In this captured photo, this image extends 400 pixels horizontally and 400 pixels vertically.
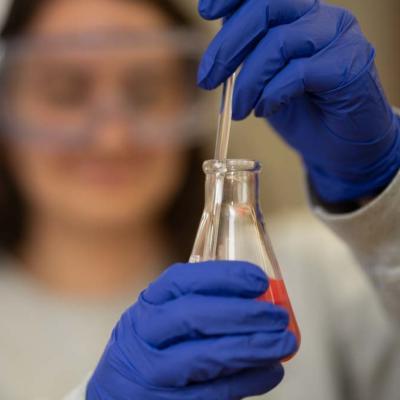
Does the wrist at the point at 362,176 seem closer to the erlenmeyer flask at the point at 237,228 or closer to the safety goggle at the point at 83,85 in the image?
the erlenmeyer flask at the point at 237,228

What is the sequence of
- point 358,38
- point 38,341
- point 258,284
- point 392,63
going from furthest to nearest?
point 392,63, point 38,341, point 358,38, point 258,284

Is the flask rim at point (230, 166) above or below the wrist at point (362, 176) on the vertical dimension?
above

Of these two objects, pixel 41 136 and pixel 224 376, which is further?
pixel 41 136

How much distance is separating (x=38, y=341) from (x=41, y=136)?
0.57 metres

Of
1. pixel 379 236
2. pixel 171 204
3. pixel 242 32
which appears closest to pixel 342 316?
pixel 379 236

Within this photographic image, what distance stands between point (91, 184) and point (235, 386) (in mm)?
971

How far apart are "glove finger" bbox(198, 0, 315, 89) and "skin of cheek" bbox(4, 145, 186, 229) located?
0.78m

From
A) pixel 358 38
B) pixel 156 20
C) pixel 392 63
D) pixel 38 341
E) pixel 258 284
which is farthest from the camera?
pixel 392 63

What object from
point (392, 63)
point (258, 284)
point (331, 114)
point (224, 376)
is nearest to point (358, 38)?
point (331, 114)

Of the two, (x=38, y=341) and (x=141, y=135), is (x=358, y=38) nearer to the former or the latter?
(x=141, y=135)

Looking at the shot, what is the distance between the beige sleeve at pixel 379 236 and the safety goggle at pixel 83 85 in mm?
771

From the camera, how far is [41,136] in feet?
5.21

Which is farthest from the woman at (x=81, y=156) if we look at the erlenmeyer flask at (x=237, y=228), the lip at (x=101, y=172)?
the erlenmeyer flask at (x=237, y=228)

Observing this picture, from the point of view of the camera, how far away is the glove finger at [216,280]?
712 mm
